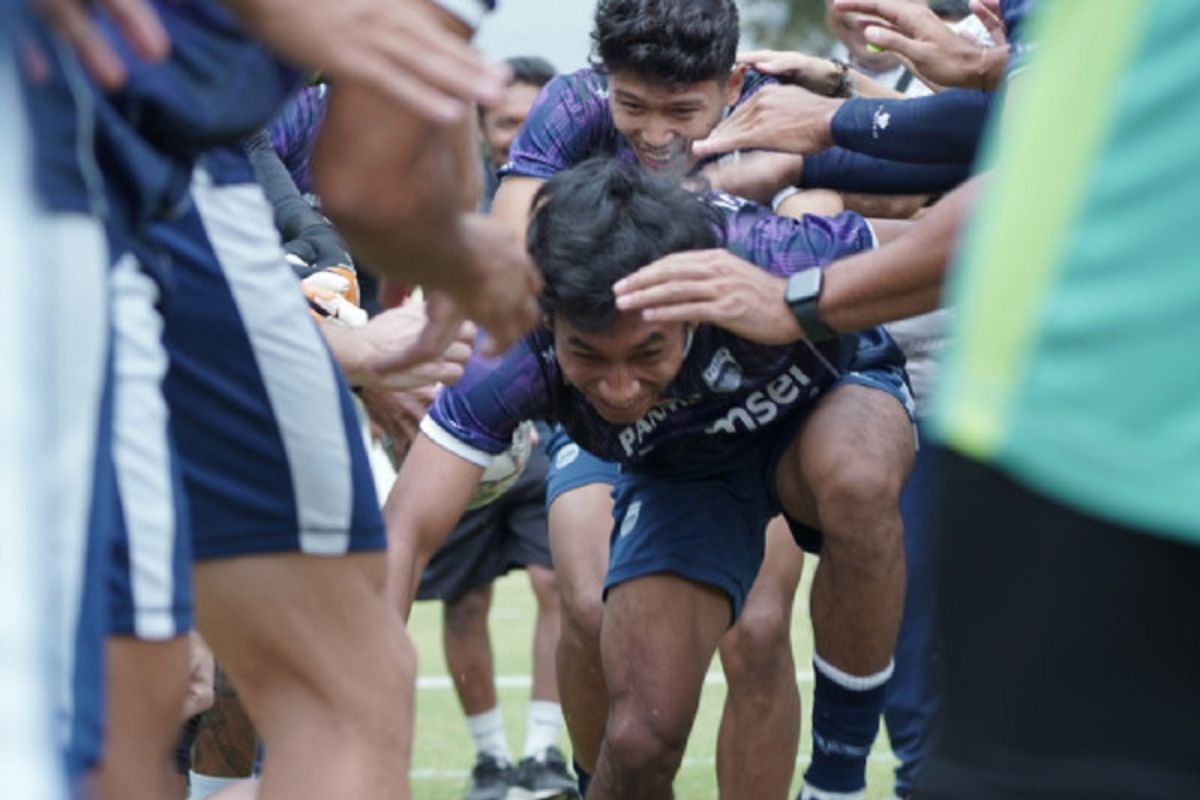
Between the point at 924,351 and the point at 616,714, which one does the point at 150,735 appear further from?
the point at 924,351

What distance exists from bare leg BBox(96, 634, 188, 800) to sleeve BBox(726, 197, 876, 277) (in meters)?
2.23

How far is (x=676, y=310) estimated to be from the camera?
4.33 meters

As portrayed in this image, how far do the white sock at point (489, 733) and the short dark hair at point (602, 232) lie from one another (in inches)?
125

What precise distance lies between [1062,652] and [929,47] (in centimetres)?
340

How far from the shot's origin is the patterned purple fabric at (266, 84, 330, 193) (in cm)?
613

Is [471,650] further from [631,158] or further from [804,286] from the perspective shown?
[804,286]

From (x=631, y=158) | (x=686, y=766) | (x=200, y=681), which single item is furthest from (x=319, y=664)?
(x=686, y=766)

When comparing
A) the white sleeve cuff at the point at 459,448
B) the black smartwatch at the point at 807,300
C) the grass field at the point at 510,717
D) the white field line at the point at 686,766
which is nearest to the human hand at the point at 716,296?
the black smartwatch at the point at 807,300

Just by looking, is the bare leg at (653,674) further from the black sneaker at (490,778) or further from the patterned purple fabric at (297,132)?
the black sneaker at (490,778)

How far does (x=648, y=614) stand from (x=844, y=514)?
53 cm

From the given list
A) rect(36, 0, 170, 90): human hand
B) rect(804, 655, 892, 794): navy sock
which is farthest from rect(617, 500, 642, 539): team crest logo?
rect(36, 0, 170, 90): human hand

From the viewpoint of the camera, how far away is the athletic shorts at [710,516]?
5164 mm

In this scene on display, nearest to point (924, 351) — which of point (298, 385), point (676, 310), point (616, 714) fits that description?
point (616, 714)

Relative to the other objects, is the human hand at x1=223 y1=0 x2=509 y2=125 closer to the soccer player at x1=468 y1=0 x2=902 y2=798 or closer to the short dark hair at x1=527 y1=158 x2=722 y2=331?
the short dark hair at x1=527 y1=158 x2=722 y2=331
